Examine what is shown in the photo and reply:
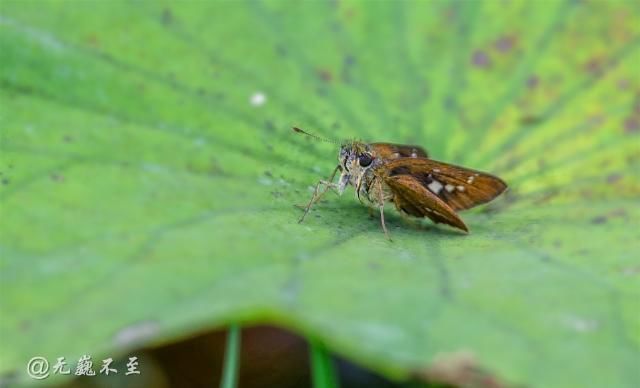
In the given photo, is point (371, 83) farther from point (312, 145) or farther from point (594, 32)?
point (594, 32)

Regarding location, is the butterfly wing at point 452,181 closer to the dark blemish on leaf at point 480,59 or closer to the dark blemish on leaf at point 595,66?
the dark blemish on leaf at point 480,59

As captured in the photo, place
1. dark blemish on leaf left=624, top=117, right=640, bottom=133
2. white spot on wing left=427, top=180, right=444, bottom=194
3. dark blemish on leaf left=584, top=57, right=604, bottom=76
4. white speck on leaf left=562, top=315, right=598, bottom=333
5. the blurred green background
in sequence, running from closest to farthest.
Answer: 1. the blurred green background
2. white speck on leaf left=562, top=315, right=598, bottom=333
3. white spot on wing left=427, top=180, right=444, bottom=194
4. dark blemish on leaf left=624, top=117, right=640, bottom=133
5. dark blemish on leaf left=584, top=57, right=604, bottom=76

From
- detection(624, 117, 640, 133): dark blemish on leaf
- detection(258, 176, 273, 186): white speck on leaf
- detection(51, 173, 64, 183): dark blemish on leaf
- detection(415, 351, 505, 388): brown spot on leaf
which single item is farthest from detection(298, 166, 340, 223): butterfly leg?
detection(624, 117, 640, 133): dark blemish on leaf

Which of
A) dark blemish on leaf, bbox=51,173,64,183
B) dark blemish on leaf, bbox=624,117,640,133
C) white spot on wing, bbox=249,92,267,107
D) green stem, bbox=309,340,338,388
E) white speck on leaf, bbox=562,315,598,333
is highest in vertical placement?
white spot on wing, bbox=249,92,267,107

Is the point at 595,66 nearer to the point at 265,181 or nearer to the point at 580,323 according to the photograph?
the point at 265,181

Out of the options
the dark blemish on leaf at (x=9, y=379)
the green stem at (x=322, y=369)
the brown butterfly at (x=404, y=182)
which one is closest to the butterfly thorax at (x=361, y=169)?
the brown butterfly at (x=404, y=182)

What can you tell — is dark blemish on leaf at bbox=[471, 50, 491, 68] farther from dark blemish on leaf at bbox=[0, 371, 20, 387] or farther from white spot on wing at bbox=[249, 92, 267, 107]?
dark blemish on leaf at bbox=[0, 371, 20, 387]

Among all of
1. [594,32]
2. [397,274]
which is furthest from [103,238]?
[594,32]
